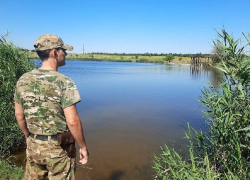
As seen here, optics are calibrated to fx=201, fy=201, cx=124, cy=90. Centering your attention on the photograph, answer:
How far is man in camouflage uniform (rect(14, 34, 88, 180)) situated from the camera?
86.8 inches

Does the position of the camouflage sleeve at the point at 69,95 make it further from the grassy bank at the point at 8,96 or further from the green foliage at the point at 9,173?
the grassy bank at the point at 8,96

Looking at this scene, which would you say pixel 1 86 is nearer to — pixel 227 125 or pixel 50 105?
pixel 50 105

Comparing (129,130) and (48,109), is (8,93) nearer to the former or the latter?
(48,109)

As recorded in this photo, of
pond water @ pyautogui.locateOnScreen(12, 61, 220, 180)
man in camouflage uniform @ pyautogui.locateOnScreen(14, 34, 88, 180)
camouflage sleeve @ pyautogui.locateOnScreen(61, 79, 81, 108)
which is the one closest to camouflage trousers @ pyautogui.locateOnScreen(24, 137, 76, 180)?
man in camouflage uniform @ pyautogui.locateOnScreen(14, 34, 88, 180)

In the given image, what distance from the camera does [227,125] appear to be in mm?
3639

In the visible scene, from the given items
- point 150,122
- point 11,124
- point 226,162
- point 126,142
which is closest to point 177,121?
point 150,122

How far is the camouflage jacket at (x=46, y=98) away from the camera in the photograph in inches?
86.5

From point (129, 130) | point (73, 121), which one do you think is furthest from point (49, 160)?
point (129, 130)

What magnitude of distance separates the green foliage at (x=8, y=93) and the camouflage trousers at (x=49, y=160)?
3106mm

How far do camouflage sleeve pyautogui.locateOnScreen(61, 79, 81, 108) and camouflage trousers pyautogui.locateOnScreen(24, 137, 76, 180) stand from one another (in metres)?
0.52

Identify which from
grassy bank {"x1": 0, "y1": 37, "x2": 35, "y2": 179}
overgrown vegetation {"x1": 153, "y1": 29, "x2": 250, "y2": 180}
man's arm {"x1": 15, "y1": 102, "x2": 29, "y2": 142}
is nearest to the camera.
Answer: man's arm {"x1": 15, "y1": 102, "x2": 29, "y2": 142}

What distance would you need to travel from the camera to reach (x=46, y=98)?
2.22 meters

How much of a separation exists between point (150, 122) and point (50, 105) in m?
7.12

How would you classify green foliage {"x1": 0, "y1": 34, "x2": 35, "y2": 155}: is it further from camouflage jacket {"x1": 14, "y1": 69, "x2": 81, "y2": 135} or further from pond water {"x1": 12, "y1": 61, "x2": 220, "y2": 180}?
camouflage jacket {"x1": 14, "y1": 69, "x2": 81, "y2": 135}
